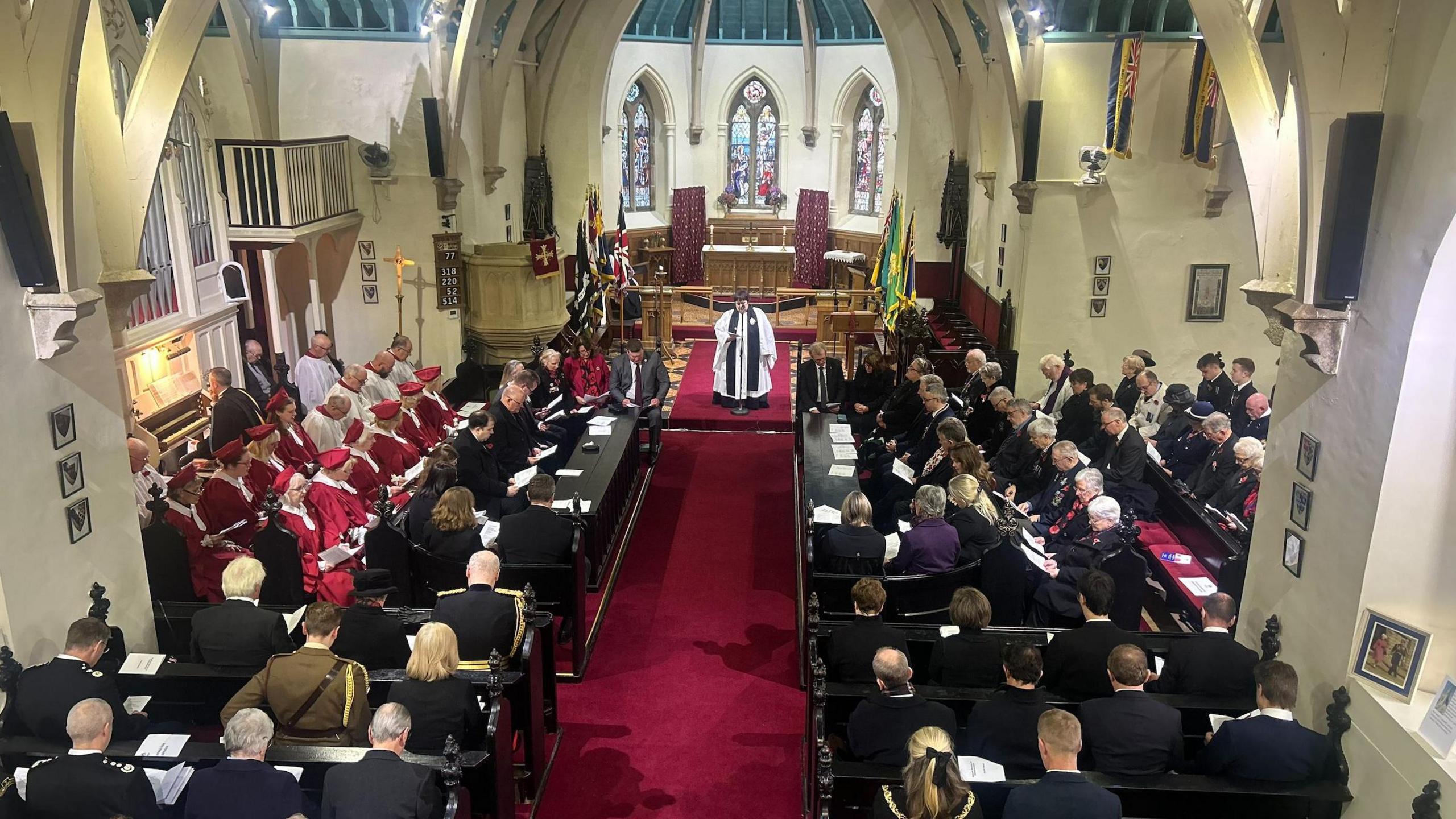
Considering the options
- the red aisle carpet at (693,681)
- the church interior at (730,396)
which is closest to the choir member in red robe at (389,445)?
the church interior at (730,396)

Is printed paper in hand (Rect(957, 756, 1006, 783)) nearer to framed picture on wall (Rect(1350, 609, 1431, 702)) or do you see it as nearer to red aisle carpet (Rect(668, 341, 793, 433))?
framed picture on wall (Rect(1350, 609, 1431, 702))

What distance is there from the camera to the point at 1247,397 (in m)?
9.04

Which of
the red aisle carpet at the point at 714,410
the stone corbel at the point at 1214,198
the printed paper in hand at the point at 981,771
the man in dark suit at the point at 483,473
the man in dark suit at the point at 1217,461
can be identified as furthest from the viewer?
the red aisle carpet at the point at 714,410

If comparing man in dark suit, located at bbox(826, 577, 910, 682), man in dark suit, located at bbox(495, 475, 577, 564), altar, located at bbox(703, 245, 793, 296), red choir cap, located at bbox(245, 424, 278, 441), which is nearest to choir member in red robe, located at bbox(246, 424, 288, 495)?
red choir cap, located at bbox(245, 424, 278, 441)

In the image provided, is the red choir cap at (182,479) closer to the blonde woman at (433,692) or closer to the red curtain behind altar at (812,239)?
the blonde woman at (433,692)

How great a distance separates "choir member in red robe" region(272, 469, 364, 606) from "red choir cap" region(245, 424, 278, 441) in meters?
0.66

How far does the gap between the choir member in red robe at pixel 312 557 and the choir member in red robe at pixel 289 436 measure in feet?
3.87

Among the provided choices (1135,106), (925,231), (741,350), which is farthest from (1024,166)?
(925,231)

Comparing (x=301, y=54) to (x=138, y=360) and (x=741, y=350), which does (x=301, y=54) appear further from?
(x=741, y=350)

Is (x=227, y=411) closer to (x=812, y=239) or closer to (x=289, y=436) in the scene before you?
(x=289, y=436)

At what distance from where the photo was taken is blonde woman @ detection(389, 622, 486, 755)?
4.89 metres

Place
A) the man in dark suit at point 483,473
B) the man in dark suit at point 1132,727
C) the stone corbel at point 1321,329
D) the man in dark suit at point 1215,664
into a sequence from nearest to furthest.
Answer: the man in dark suit at point 1132,727 → the stone corbel at point 1321,329 → the man in dark suit at point 1215,664 → the man in dark suit at point 483,473

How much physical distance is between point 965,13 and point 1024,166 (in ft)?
11.0

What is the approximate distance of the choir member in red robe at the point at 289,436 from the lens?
343 inches
